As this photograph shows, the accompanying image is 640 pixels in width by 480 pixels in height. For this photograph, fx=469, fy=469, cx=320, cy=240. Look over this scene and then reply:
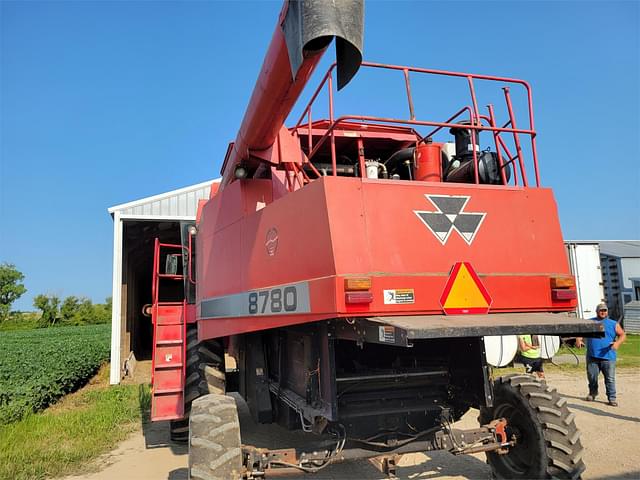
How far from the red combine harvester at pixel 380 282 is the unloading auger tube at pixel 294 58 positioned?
1 cm

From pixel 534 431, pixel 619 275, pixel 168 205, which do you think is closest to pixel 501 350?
pixel 534 431

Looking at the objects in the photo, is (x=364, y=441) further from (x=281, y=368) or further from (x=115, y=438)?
(x=115, y=438)

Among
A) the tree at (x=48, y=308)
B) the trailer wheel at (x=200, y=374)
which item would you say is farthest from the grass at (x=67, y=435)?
the tree at (x=48, y=308)

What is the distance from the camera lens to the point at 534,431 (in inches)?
151

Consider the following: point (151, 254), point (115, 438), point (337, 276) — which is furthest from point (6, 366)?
point (337, 276)

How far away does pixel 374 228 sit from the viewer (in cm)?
325

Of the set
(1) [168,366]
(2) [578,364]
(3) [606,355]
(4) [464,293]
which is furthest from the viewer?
(2) [578,364]

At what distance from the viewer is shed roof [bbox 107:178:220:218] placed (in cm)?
1216

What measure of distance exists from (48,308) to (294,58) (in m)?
63.3

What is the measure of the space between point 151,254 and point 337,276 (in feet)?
58.5

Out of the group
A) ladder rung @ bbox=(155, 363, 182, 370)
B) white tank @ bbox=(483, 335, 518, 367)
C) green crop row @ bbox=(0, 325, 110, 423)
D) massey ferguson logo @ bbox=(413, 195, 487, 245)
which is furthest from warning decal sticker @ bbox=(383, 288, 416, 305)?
white tank @ bbox=(483, 335, 518, 367)

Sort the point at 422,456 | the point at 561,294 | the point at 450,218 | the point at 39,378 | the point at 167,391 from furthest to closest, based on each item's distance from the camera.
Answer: the point at 39,378
the point at 167,391
the point at 422,456
the point at 561,294
the point at 450,218

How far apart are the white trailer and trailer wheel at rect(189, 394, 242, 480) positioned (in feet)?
48.2

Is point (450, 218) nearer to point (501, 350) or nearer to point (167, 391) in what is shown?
point (167, 391)
